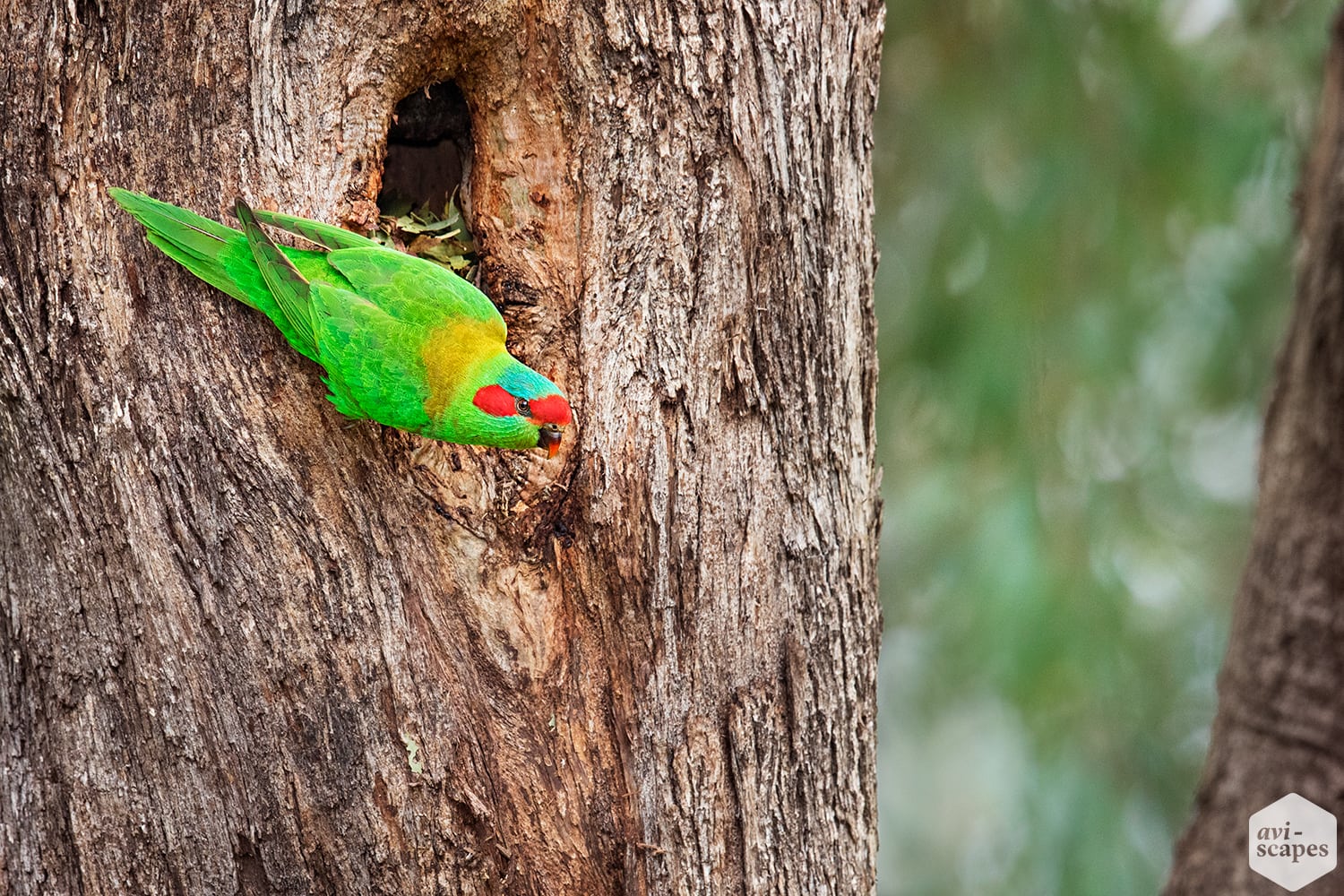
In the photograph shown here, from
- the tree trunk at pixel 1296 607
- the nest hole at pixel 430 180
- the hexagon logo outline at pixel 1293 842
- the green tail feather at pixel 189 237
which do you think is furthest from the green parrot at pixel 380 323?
the hexagon logo outline at pixel 1293 842

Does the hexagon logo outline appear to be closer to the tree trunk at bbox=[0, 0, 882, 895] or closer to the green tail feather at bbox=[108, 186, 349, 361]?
the tree trunk at bbox=[0, 0, 882, 895]

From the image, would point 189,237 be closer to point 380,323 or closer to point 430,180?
point 380,323

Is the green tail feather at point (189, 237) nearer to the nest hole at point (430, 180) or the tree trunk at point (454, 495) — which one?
the tree trunk at point (454, 495)

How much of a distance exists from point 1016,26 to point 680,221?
3.60 metres

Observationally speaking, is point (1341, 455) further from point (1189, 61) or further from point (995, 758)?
point (995, 758)

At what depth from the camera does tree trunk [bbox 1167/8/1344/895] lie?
1721 mm

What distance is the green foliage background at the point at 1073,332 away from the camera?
5.14 m

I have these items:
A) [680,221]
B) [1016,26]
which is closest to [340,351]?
[680,221]

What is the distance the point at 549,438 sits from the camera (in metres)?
2.26

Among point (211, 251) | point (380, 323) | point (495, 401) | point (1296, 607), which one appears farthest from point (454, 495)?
point (1296, 607)

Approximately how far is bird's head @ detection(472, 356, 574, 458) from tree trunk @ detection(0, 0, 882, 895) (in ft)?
0.24

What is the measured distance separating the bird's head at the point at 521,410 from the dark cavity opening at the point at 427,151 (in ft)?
2.05

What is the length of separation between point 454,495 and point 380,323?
0.40m

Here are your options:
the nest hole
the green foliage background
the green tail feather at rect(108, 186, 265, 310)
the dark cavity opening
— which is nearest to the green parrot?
the green tail feather at rect(108, 186, 265, 310)
